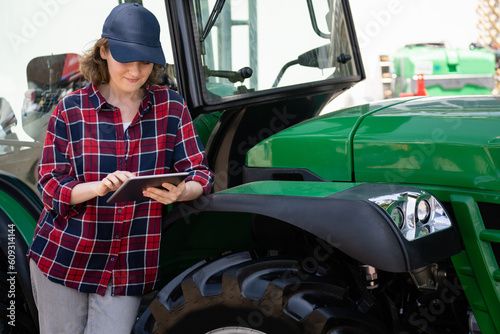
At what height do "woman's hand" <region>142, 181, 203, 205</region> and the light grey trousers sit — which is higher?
"woman's hand" <region>142, 181, 203, 205</region>

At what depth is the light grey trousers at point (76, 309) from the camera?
2.10m

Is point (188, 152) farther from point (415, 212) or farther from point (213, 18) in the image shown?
point (415, 212)

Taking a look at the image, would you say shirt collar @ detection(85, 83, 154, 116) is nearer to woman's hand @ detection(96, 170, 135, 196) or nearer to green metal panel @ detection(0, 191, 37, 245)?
woman's hand @ detection(96, 170, 135, 196)

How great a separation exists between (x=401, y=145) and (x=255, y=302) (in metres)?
0.67

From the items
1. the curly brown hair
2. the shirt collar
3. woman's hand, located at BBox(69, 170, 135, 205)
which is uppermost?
the curly brown hair

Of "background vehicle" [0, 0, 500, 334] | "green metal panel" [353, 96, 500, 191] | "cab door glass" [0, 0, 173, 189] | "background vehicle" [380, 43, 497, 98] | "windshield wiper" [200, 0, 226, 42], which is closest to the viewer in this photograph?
"background vehicle" [0, 0, 500, 334]

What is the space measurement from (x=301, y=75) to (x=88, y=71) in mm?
930

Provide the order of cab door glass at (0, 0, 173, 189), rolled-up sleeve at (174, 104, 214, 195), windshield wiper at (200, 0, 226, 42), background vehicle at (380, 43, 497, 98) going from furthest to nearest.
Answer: background vehicle at (380, 43, 497, 98) → cab door glass at (0, 0, 173, 189) → windshield wiper at (200, 0, 226, 42) → rolled-up sleeve at (174, 104, 214, 195)

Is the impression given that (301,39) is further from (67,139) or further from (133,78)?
(67,139)

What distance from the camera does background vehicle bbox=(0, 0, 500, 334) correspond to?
1795mm

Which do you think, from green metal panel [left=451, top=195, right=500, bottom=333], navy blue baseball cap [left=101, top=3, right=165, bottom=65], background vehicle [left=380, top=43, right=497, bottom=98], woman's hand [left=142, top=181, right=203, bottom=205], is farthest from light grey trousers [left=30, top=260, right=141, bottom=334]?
background vehicle [left=380, top=43, right=497, bottom=98]

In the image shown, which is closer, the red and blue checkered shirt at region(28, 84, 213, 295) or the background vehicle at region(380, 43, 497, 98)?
the red and blue checkered shirt at region(28, 84, 213, 295)

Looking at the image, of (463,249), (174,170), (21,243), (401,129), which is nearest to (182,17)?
(174,170)

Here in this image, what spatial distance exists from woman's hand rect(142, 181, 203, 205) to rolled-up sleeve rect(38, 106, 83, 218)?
265 mm
